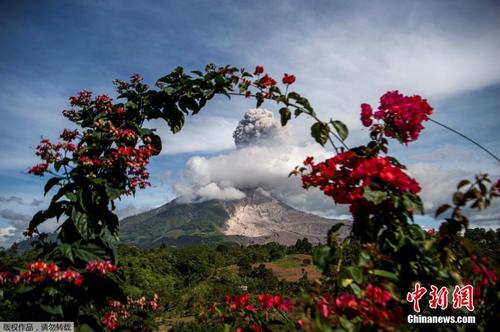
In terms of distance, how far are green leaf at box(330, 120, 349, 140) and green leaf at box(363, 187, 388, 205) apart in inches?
31.3

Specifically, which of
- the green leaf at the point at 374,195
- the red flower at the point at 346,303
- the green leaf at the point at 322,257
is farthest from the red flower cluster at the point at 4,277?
the green leaf at the point at 374,195

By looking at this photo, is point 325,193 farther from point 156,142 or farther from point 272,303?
point 156,142

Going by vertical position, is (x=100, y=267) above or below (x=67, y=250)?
below

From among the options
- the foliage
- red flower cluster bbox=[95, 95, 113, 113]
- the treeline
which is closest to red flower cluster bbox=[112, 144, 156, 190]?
the foliage

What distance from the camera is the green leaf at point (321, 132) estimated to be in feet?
10.0

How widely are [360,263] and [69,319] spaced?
7.60ft

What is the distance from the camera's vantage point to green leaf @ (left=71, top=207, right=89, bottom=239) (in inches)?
109

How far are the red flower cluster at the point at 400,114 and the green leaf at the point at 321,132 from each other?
0.37 meters

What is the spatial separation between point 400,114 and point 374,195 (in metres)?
0.90

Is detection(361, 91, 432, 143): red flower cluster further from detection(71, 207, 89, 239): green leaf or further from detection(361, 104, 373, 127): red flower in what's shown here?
detection(71, 207, 89, 239): green leaf

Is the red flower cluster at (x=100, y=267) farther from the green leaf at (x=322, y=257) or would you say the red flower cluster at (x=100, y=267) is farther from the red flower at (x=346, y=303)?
the red flower at (x=346, y=303)

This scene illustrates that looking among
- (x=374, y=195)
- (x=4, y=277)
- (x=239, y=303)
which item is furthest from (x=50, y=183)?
(x=374, y=195)

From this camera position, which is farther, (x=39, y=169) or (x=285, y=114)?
(x=285, y=114)

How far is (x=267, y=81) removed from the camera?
3.48m
